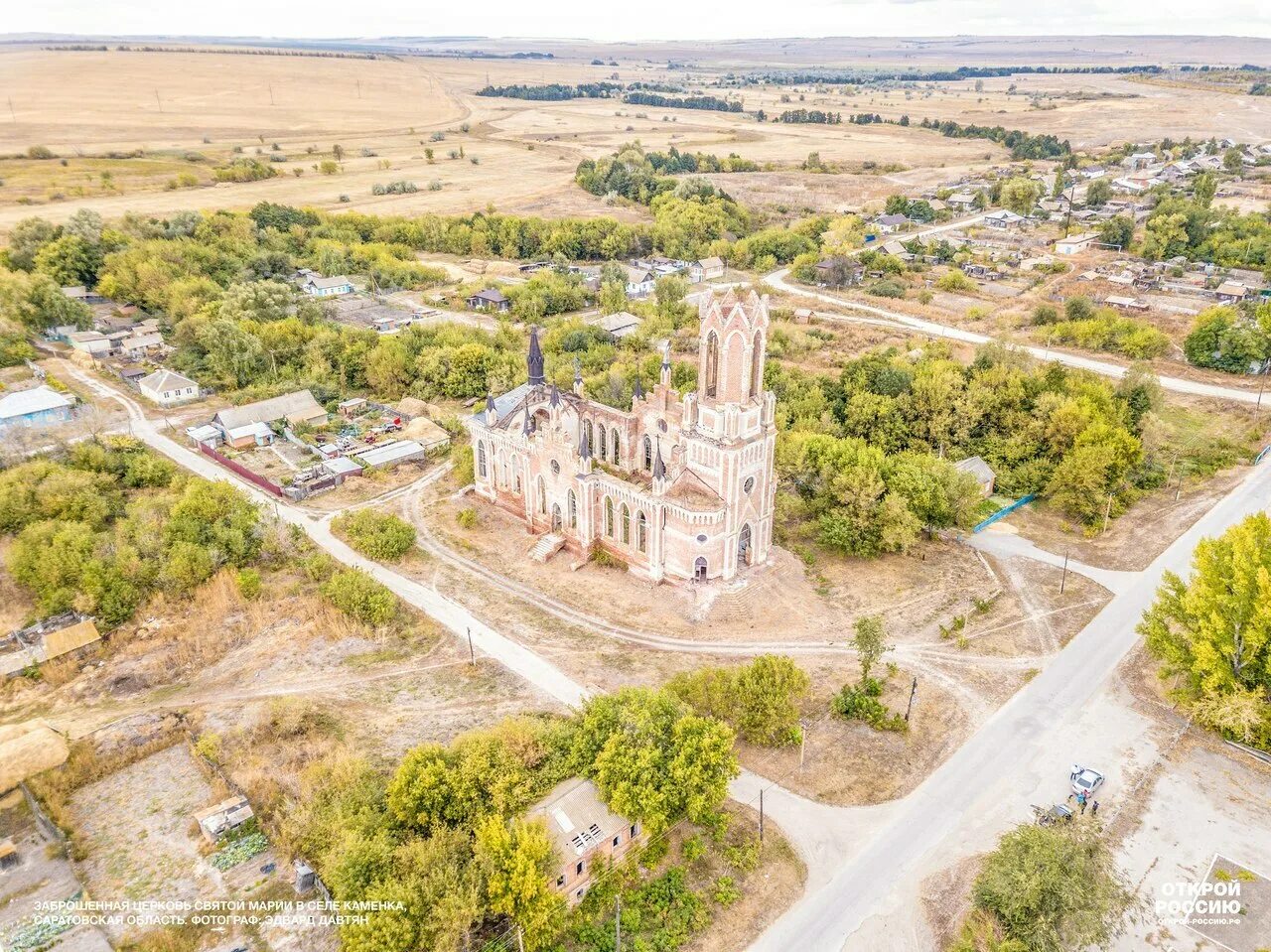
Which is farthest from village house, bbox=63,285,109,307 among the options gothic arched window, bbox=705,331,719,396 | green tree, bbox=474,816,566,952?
green tree, bbox=474,816,566,952

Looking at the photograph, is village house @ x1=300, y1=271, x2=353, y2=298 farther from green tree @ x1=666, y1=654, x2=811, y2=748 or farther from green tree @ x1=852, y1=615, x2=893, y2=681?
green tree @ x1=852, y1=615, x2=893, y2=681

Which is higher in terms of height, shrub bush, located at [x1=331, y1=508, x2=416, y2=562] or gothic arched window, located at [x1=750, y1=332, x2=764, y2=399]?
gothic arched window, located at [x1=750, y1=332, x2=764, y2=399]

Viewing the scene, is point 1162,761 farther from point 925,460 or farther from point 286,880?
point 286,880

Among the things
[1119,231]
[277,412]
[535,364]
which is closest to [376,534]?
[535,364]

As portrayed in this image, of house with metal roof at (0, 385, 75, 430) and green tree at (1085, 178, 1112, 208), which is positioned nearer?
house with metal roof at (0, 385, 75, 430)

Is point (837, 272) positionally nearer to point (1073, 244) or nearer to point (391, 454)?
point (1073, 244)
